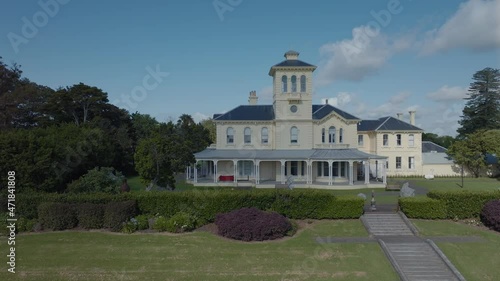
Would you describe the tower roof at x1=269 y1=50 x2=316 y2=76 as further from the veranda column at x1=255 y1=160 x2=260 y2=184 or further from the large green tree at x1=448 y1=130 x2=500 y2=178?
the large green tree at x1=448 y1=130 x2=500 y2=178

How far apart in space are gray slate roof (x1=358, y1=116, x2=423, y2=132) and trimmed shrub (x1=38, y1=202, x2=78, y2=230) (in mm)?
36799

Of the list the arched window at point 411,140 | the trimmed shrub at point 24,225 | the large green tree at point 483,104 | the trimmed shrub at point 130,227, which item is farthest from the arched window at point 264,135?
the large green tree at point 483,104

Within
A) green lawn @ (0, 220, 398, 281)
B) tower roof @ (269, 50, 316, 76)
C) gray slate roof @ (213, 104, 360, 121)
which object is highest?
tower roof @ (269, 50, 316, 76)

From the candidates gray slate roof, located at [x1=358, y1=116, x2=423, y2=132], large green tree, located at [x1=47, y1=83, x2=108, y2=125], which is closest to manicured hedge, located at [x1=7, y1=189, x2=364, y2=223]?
gray slate roof, located at [x1=358, y1=116, x2=423, y2=132]

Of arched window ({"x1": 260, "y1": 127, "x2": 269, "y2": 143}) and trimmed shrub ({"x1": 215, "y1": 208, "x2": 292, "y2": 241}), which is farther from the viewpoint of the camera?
arched window ({"x1": 260, "y1": 127, "x2": 269, "y2": 143})

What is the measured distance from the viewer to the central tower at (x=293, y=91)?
1471 inches

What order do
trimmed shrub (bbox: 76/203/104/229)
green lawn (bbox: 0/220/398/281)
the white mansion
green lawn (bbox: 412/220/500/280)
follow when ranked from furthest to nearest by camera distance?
the white mansion < trimmed shrub (bbox: 76/203/104/229) < green lawn (bbox: 412/220/500/280) < green lawn (bbox: 0/220/398/281)

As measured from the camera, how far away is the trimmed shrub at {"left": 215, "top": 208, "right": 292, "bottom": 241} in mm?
18844

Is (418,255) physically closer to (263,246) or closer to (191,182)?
(263,246)

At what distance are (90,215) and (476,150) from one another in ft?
149

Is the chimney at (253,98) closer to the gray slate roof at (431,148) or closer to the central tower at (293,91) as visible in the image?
the central tower at (293,91)

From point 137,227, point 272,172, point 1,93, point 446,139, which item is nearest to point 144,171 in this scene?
point 137,227

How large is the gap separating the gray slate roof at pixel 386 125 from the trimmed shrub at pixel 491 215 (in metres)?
24.0

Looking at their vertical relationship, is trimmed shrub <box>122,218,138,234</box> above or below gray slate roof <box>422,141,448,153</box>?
below
